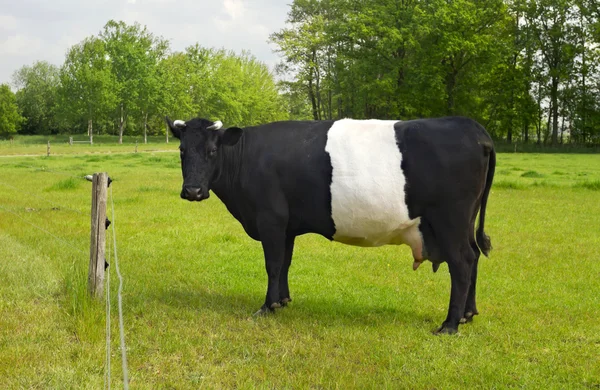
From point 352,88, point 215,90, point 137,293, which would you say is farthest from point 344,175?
point 215,90

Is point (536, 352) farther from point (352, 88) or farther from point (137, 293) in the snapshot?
point (352, 88)

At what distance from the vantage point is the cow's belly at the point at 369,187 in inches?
239

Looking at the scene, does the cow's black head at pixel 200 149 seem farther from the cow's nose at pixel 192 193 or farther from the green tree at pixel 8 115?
the green tree at pixel 8 115

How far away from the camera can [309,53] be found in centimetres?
6266

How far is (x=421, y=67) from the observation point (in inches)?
1916

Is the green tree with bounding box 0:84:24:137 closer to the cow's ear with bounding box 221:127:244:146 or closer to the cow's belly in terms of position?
the cow's ear with bounding box 221:127:244:146

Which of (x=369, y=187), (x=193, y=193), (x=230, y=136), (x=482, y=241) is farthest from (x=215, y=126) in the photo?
(x=482, y=241)

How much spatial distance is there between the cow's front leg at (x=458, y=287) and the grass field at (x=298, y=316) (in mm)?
276

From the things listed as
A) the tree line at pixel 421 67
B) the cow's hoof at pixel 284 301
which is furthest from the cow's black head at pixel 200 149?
the tree line at pixel 421 67

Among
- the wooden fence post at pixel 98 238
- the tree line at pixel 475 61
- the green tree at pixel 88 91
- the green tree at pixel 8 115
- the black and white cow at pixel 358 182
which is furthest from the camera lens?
the green tree at pixel 8 115

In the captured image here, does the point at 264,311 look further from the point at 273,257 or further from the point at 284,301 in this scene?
the point at 273,257

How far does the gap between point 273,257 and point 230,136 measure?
4.77ft

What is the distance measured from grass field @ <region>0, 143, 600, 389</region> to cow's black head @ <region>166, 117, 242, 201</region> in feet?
4.54

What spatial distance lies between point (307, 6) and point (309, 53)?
619 centimetres
